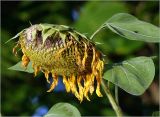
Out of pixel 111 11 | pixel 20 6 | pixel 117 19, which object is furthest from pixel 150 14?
pixel 117 19

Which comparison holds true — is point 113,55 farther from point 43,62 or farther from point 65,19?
point 43,62

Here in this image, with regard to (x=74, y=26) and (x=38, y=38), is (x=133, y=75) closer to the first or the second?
(x=38, y=38)

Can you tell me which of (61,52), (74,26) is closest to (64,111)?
(61,52)

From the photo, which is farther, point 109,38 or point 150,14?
point 150,14

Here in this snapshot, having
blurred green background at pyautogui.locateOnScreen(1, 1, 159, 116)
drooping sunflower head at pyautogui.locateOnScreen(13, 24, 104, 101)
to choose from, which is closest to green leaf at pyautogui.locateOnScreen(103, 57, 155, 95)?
drooping sunflower head at pyautogui.locateOnScreen(13, 24, 104, 101)

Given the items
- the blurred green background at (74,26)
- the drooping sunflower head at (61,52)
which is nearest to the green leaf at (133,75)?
the drooping sunflower head at (61,52)

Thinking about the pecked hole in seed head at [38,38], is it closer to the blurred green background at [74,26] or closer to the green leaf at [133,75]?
the green leaf at [133,75]
